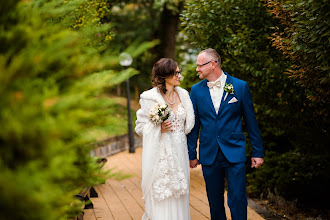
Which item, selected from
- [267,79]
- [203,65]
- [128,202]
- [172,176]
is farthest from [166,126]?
[128,202]

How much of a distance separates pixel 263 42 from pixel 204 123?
2.44 meters

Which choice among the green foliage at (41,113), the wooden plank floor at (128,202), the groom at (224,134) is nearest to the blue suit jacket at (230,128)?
the groom at (224,134)

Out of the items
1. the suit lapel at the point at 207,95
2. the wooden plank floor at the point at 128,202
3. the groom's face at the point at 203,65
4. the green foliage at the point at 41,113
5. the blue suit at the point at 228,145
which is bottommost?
the wooden plank floor at the point at 128,202

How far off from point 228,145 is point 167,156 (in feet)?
2.58

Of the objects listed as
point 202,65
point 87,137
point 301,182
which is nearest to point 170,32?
point 301,182

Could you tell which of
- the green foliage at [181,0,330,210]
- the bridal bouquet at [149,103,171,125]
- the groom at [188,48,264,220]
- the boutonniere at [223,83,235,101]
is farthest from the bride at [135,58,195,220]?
the green foliage at [181,0,330,210]

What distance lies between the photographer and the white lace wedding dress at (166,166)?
493 cm

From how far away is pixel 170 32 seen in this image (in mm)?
15469

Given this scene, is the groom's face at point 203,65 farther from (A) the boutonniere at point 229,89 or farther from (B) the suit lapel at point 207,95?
(A) the boutonniere at point 229,89

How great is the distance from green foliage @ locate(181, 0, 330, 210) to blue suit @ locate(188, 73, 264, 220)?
1660 mm

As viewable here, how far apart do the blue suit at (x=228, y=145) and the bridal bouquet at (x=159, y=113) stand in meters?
0.44

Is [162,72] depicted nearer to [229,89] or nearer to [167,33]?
[229,89]

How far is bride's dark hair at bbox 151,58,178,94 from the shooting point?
503 cm

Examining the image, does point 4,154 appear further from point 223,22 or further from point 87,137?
point 223,22
